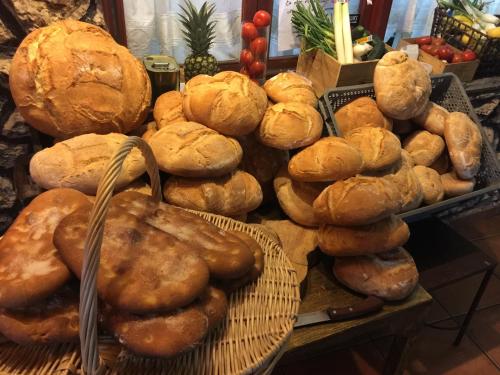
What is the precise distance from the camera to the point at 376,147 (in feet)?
4.82

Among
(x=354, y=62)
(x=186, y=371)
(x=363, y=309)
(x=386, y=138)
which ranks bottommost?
(x=363, y=309)

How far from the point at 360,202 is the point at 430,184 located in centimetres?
57

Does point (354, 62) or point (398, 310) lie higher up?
point (354, 62)

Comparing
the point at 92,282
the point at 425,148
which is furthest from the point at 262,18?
the point at 92,282

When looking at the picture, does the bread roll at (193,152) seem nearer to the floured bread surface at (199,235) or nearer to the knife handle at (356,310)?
the floured bread surface at (199,235)

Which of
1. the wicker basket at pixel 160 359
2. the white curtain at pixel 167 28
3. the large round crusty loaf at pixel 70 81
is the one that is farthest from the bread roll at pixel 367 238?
the white curtain at pixel 167 28

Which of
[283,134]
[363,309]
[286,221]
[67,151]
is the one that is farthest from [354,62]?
[67,151]

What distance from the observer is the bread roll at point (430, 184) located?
1615mm

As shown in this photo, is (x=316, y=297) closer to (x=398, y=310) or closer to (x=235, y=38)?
(x=398, y=310)

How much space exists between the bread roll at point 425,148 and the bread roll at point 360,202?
1.83 feet

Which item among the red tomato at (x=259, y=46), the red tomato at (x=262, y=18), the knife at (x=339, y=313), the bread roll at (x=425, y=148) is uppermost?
the red tomato at (x=262, y=18)

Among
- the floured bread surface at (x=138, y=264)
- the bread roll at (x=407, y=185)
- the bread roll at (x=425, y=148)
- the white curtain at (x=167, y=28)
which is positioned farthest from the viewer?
the white curtain at (x=167, y=28)

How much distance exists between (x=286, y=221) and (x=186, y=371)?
806 millimetres

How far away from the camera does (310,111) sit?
1439mm
